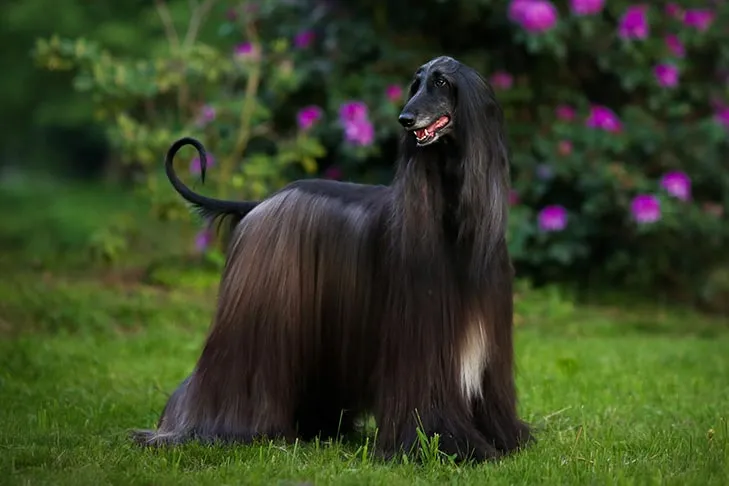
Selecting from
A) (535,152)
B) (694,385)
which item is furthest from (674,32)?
(694,385)

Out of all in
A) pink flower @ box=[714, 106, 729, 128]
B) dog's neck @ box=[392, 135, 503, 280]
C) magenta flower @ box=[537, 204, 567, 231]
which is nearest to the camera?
dog's neck @ box=[392, 135, 503, 280]

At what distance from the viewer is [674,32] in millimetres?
8906

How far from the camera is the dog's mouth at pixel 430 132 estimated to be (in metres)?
3.96

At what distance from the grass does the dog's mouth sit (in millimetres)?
1097

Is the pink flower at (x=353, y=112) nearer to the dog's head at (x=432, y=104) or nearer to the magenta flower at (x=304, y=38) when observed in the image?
the magenta flower at (x=304, y=38)

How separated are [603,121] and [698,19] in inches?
43.1

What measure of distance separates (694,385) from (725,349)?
1.33 meters

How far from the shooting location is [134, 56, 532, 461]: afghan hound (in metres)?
4.05

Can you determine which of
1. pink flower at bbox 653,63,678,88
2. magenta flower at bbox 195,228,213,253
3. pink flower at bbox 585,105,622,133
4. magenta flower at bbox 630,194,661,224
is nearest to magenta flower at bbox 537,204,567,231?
magenta flower at bbox 630,194,661,224

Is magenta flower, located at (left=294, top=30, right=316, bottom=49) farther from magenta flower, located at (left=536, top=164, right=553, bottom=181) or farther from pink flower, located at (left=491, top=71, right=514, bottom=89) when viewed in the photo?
magenta flower, located at (left=536, top=164, right=553, bottom=181)

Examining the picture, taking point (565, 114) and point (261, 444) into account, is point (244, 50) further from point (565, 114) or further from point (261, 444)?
point (261, 444)

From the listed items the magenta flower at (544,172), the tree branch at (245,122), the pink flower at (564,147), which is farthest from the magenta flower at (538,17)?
the tree branch at (245,122)

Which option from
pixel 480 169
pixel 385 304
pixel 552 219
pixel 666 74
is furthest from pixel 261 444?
pixel 666 74

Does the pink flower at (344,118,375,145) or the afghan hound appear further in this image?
the pink flower at (344,118,375,145)
